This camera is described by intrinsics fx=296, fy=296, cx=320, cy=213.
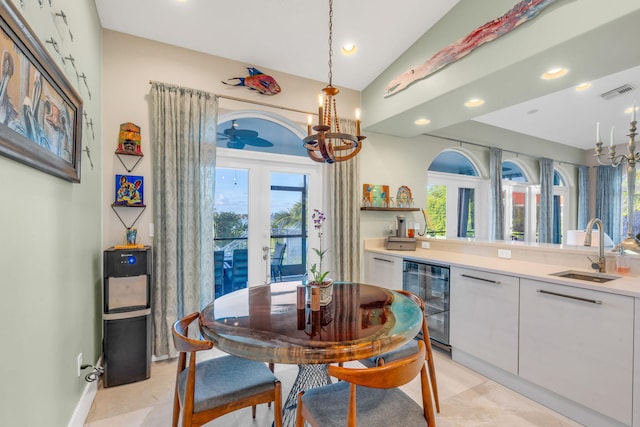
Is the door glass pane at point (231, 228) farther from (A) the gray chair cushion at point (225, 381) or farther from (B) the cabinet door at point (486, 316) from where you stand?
(B) the cabinet door at point (486, 316)

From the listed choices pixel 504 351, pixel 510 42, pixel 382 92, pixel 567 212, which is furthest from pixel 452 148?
pixel 567 212

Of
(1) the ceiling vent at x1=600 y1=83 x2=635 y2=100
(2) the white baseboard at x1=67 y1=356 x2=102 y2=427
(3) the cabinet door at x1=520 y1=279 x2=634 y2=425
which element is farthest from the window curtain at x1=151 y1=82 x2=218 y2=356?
(1) the ceiling vent at x1=600 y1=83 x2=635 y2=100

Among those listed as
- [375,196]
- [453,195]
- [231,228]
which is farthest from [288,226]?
[453,195]

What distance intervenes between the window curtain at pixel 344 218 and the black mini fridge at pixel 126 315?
207 centimetres

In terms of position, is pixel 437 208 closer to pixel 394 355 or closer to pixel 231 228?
pixel 231 228

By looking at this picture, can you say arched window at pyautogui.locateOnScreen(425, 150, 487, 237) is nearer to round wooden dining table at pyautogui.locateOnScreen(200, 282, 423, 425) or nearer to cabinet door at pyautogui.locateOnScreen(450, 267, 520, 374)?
cabinet door at pyautogui.locateOnScreen(450, 267, 520, 374)

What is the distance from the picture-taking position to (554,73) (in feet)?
7.98

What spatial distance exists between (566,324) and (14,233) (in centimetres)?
306

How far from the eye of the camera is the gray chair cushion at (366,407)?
125 centimetres

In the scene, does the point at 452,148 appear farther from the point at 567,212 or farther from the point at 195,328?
the point at 195,328

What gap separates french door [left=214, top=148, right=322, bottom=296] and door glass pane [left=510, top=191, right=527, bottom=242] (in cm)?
446

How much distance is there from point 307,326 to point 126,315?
1773 mm

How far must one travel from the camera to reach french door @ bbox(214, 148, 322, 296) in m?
3.33

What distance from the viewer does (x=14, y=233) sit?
1.16 meters
